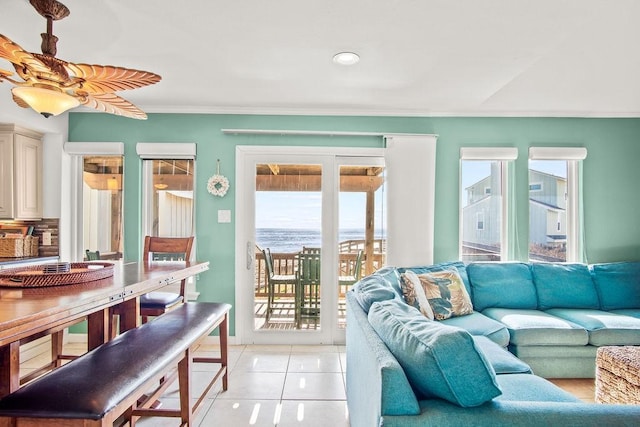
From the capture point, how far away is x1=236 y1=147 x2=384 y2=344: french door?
3.52 m

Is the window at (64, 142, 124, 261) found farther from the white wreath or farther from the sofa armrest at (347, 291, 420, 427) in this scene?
the sofa armrest at (347, 291, 420, 427)

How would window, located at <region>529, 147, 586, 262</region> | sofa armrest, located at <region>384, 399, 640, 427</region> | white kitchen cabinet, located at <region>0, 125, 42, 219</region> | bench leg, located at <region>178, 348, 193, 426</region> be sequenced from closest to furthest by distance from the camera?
sofa armrest, located at <region>384, 399, 640, 427</region>
bench leg, located at <region>178, 348, 193, 426</region>
white kitchen cabinet, located at <region>0, 125, 42, 219</region>
window, located at <region>529, 147, 586, 262</region>

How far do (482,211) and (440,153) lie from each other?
0.78 m

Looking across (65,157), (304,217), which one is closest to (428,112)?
(304,217)

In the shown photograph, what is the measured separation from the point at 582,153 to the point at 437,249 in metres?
1.79

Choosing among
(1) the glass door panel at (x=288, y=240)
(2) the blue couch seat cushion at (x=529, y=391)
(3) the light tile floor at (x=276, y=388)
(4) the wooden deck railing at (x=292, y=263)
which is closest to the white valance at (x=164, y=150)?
(1) the glass door panel at (x=288, y=240)

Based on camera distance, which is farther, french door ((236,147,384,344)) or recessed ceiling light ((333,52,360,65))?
french door ((236,147,384,344))

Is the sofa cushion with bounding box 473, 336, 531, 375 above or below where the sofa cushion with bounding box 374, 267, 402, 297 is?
below

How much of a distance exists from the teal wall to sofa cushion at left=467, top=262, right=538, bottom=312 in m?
0.38

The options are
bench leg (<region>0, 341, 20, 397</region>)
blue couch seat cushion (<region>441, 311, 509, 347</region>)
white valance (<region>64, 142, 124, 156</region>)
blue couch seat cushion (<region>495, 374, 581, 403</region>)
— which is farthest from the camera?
white valance (<region>64, 142, 124, 156</region>)

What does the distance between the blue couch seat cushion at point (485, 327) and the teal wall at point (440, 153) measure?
91 centimetres

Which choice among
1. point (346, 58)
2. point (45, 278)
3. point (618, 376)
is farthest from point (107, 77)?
point (618, 376)

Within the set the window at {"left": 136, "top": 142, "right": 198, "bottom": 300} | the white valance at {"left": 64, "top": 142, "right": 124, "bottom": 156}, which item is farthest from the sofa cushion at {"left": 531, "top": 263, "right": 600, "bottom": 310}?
the white valance at {"left": 64, "top": 142, "right": 124, "bottom": 156}

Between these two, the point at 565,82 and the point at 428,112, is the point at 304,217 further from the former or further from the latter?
the point at 565,82
